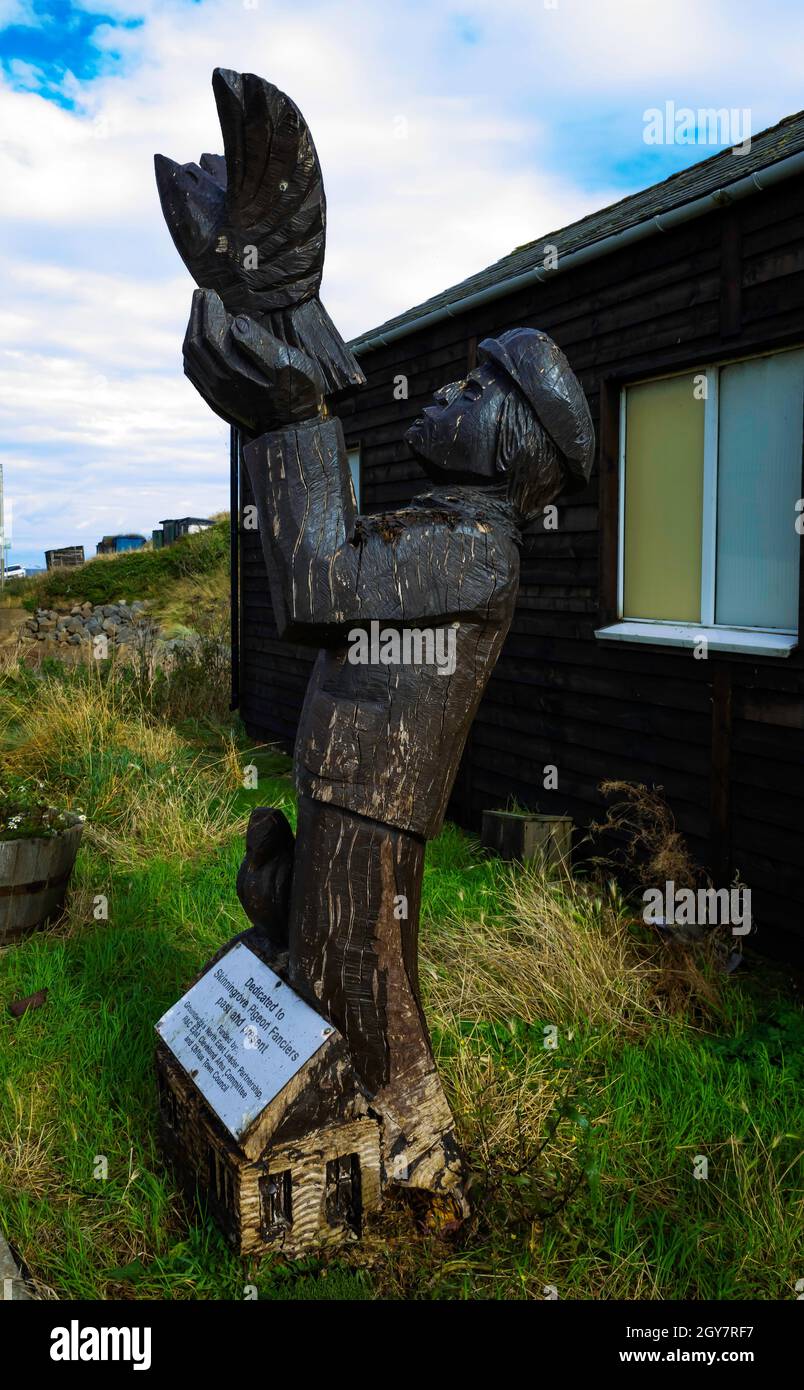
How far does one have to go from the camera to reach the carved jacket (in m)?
2.17

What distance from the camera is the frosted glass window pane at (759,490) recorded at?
4551 mm

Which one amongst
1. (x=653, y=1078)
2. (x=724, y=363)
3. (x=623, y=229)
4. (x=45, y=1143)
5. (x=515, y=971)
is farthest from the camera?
(x=623, y=229)

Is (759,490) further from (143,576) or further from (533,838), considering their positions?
(143,576)

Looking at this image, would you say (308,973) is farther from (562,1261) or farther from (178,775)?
(178,775)

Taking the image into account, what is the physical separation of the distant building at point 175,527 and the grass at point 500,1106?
2319 centimetres

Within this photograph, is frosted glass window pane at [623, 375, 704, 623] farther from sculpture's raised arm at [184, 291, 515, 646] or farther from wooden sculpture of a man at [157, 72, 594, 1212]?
sculpture's raised arm at [184, 291, 515, 646]

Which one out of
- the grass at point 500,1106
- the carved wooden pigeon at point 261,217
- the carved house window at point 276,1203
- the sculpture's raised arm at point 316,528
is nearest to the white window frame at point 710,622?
the grass at point 500,1106

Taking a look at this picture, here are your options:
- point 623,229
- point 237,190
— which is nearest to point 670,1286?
point 237,190

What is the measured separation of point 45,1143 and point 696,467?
13.6 ft

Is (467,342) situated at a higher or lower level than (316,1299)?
higher

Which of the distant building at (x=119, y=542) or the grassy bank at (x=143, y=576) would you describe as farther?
the distant building at (x=119, y=542)

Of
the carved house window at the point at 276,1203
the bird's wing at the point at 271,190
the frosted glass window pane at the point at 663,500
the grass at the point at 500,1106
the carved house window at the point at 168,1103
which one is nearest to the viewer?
the bird's wing at the point at 271,190

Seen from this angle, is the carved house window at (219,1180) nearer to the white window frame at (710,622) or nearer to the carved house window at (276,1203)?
the carved house window at (276,1203)

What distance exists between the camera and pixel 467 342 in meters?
7.02
